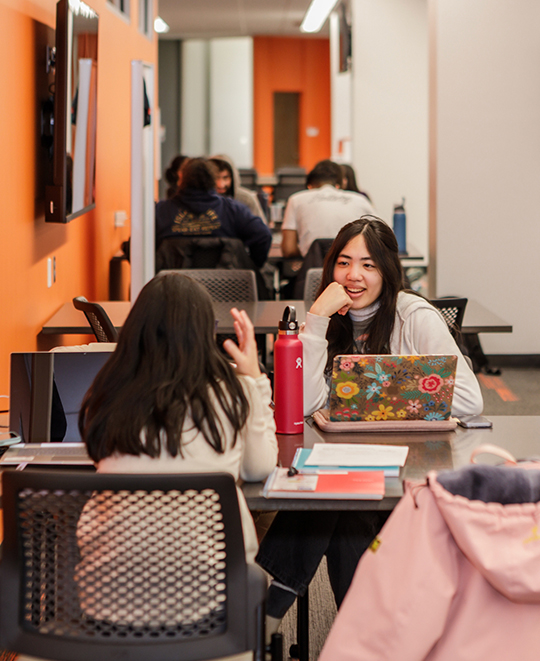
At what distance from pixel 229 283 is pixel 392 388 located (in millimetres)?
2035

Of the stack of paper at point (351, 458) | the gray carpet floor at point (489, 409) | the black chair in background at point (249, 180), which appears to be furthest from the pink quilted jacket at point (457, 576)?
the black chair in background at point (249, 180)

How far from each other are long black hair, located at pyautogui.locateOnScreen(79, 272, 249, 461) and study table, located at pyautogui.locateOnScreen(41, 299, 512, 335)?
1552 millimetres

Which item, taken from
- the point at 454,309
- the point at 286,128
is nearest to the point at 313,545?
the point at 454,309

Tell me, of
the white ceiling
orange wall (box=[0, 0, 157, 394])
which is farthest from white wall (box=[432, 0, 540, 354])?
the white ceiling

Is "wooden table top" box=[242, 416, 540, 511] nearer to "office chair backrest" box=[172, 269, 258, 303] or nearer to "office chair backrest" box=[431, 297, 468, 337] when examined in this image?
"office chair backrest" box=[431, 297, 468, 337]

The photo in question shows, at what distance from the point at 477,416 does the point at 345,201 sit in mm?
3071

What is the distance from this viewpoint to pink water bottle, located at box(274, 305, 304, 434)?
1.72 metres

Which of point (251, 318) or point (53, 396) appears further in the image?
point (251, 318)

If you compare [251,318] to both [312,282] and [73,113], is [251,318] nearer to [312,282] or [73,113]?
[312,282]

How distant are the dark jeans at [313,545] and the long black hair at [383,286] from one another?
0.47m

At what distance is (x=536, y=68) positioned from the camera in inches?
193

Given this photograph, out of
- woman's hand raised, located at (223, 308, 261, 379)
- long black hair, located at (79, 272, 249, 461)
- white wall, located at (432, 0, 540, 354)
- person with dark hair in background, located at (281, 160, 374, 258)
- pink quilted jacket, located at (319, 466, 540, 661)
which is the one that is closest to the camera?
pink quilted jacket, located at (319, 466, 540, 661)

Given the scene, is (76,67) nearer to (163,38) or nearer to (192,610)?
(192,610)

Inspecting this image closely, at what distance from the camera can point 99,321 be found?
2719 millimetres
